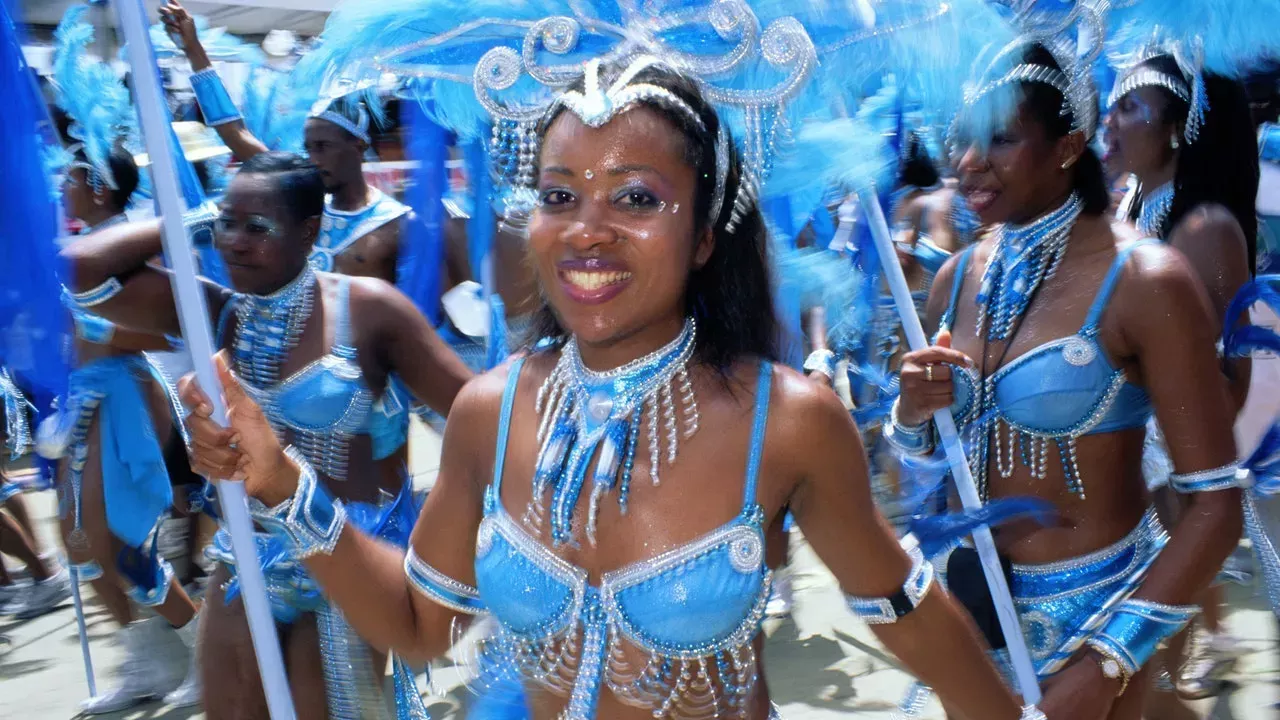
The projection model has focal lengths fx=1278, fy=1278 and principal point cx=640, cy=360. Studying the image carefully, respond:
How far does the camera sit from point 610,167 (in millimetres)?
1859

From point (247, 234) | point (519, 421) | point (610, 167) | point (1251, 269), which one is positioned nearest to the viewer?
point (610, 167)

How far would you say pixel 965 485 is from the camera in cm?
254

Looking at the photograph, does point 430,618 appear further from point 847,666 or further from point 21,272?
point 847,666

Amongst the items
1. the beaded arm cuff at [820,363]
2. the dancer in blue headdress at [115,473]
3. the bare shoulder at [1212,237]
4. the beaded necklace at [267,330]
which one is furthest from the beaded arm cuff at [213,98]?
the bare shoulder at [1212,237]

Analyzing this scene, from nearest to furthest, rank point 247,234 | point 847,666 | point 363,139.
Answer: point 247,234 → point 847,666 → point 363,139

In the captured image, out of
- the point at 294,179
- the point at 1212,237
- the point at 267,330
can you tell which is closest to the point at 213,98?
the point at 294,179

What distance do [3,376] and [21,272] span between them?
2.76 m

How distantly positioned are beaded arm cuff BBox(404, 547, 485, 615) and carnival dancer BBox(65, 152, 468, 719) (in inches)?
44.9

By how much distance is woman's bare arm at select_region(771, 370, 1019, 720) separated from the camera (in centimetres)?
187

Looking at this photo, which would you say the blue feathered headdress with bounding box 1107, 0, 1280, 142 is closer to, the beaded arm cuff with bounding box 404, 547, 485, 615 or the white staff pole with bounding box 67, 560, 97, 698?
the beaded arm cuff with bounding box 404, 547, 485, 615

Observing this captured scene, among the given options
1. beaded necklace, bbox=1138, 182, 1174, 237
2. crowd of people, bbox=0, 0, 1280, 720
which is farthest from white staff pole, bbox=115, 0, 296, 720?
beaded necklace, bbox=1138, 182, 1174, 237

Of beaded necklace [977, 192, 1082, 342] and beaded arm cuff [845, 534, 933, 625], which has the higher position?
beaded necklace [977, 192, 1082, 342]

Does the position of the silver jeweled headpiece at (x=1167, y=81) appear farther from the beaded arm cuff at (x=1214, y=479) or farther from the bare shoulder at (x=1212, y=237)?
the beaded arm cuff at (x=1214, y=479)

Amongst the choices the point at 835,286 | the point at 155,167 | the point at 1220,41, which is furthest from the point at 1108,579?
the point at 155,167
